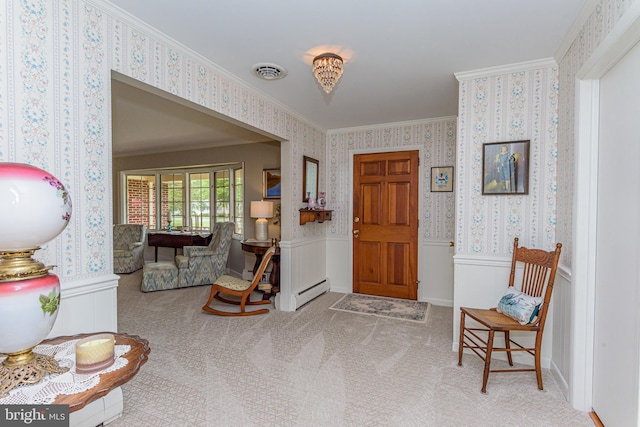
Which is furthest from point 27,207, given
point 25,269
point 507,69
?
point 507,69

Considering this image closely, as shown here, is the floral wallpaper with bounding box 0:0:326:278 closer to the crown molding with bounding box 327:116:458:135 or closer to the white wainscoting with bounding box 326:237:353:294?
the crown molding with bounding box 327:116:458:135

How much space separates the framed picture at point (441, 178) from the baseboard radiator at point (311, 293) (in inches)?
78.5

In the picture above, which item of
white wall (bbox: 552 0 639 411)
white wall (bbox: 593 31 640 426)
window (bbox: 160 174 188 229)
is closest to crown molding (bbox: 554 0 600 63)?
white wall (bbox: 552 0 639 411)

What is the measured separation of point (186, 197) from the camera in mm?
6484

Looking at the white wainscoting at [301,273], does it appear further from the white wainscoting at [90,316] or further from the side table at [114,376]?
the side table at [114,376]

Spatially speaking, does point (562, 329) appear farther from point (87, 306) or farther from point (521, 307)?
point (87, 306)

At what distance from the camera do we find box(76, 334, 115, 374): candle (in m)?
1.17

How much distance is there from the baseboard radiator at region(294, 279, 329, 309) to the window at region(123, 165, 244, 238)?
1.89 m

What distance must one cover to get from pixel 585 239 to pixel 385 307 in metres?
2.40

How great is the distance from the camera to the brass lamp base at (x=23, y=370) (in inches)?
41.8

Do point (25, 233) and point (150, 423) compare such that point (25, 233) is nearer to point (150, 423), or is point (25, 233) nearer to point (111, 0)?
point (150, 423)

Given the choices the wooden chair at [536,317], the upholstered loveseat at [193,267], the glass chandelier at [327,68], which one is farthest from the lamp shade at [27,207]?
the upholstered loveseat at [193,267]

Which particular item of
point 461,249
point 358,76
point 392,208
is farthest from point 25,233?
point 392,208

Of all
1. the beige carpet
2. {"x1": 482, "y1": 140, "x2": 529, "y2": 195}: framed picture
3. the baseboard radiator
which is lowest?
the beige carpet
